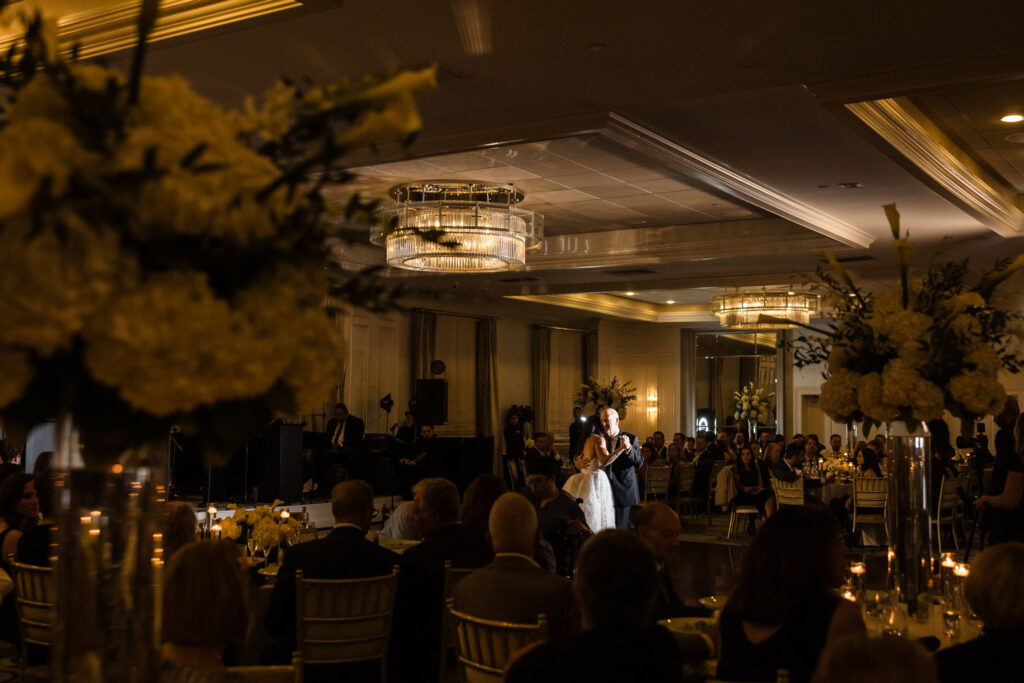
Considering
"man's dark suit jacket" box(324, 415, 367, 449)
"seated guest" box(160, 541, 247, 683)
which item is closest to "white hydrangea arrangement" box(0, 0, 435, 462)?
"seated guest" box(160, 541, 247, 683)

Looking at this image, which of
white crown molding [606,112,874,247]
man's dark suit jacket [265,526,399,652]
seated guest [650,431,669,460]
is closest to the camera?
man's dark suit jacket [265,526,399,652]

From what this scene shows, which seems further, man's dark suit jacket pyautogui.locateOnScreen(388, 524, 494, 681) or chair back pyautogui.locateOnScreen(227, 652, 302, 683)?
man's dark suit jacket pyautogui.locateOnScreen(388, 524, 494, 681)

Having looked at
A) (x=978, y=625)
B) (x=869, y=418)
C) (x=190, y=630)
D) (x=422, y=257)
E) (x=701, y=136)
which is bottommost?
(x=978, y=625)

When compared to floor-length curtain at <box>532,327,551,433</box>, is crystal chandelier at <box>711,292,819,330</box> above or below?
above

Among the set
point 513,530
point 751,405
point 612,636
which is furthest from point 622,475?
point 751,405

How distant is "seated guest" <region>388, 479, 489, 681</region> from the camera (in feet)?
16.0

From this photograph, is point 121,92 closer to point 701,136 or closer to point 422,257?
point 701,136

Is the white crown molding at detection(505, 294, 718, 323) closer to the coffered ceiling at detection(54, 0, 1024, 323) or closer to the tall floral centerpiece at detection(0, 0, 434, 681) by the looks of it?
the coffered ceiling at detection(54, 0, 1024, 323)

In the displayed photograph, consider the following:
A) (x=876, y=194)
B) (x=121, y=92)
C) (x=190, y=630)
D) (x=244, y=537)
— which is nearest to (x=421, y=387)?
(x=876, y=194)

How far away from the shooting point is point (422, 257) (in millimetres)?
9812

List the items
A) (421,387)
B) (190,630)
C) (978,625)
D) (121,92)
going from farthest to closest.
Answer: (421,387)
(978,625)
(190,630)
(121,92)

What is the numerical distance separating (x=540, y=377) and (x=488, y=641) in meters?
17.0

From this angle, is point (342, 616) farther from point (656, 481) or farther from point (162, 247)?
point (656, 481)

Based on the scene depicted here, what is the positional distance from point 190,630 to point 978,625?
9.02 feet
